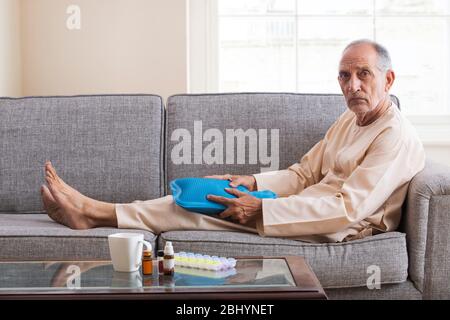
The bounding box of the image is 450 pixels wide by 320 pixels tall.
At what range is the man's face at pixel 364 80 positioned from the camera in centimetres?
268

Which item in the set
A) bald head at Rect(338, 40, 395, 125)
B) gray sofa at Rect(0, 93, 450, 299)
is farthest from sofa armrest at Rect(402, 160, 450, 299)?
gray sofa at Rect(0, 93, 450, 299)

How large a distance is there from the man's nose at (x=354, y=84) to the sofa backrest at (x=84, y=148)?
84cm

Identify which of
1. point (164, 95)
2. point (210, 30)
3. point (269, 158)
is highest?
point (210, 30)

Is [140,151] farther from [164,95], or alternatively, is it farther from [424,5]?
[424,5]

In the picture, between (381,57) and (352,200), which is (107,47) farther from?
(352,200)

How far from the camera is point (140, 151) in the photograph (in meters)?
3.01

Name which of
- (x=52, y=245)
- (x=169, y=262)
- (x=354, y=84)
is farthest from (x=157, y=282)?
(x=354, y=84)

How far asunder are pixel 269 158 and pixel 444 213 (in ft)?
2.84

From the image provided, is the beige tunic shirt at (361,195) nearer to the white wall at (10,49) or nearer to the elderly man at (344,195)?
the elderly man at (344,195)

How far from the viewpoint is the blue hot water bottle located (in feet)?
8.40

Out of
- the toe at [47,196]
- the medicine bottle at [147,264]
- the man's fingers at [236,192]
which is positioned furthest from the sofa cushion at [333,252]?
the medicine bottle at [147,264]

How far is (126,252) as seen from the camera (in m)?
1.83

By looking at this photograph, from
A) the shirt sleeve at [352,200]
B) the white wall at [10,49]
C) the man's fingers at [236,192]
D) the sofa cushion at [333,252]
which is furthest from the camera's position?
the white wall at [10,49]

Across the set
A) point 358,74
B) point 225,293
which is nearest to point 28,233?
point 225,293
